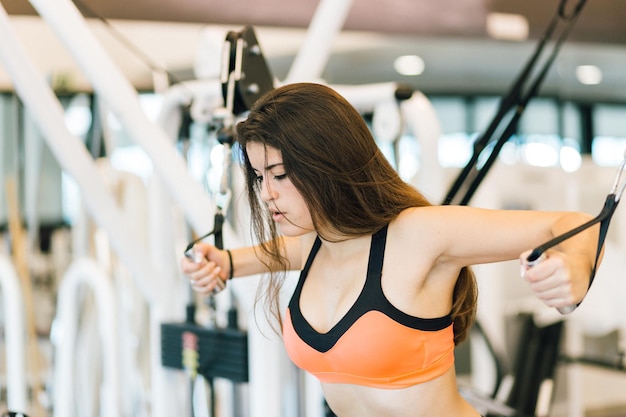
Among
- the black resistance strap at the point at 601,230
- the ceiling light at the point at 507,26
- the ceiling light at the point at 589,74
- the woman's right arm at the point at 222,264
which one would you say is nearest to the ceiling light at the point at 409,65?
the ceiling light at the point at 507,26

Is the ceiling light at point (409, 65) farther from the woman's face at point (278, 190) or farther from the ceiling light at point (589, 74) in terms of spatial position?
the woman's face at point (278, 190)

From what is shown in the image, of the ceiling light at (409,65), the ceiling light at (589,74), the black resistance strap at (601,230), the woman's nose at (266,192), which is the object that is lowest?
the black resistance strap at (601,230)

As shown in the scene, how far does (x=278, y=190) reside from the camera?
4.49 feet

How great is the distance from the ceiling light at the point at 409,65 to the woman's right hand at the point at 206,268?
7.57ft

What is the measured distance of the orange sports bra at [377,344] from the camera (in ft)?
4.45

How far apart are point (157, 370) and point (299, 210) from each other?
1.11 m

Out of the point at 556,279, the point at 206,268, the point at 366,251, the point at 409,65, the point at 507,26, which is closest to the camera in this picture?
the point at 556,279

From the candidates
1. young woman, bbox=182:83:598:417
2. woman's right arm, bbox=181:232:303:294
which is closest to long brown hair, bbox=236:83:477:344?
young woman, bbox=182:83:598:417

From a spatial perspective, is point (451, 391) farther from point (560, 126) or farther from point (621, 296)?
point (560, 126)

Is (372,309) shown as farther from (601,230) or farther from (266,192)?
(601,230)

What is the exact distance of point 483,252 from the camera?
50.6 inches

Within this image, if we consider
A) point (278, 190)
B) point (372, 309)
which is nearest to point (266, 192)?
point (278, 190)

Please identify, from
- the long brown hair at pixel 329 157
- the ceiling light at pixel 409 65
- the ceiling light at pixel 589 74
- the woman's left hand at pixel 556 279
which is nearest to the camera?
the woman's left hand at pixel 556 279

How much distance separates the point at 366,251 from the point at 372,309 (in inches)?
4.9
